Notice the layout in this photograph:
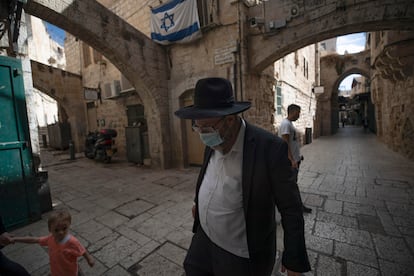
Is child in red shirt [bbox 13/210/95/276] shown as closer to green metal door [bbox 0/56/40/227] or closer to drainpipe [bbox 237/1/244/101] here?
green metal door [bbox 0/56/40/227]

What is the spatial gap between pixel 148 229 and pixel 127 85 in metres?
6.13

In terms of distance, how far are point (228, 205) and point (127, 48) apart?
17.5 feet

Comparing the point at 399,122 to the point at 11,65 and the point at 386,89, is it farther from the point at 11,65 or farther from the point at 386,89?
the point at 11,65

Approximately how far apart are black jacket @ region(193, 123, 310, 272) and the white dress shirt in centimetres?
5

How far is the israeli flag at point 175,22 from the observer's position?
5234mm

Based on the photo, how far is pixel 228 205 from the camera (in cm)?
108

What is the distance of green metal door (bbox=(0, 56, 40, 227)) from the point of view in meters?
2.68

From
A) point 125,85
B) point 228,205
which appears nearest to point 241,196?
point 228,205

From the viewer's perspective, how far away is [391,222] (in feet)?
8.36

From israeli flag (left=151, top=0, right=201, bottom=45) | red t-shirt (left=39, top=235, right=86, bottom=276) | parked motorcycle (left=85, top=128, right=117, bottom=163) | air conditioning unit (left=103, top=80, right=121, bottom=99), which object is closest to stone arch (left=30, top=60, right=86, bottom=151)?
air conditioning unit (left=103, top=80, right=121, bottom=99)

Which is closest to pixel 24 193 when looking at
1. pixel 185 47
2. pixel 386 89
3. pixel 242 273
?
pixel 242 273

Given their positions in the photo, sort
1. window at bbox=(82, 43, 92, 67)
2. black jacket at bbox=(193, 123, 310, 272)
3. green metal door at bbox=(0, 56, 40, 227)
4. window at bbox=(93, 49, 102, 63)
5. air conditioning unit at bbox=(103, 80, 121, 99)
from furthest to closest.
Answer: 1. window at bbox=(82, 43, 92, 67)
2. window at bbox=(93, 49, 102, 63)
3. air conditioning unit at bbox=(103, 80, 121, 99)
4. green metal door at bbox=(0, 56, 40, 227)
5. black jacket at bbox=(193, 123, 310, 272)

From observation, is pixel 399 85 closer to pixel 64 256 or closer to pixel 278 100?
pixel 278 100

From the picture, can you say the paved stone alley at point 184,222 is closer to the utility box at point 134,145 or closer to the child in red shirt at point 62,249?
the child in red shirt at point 62,249
